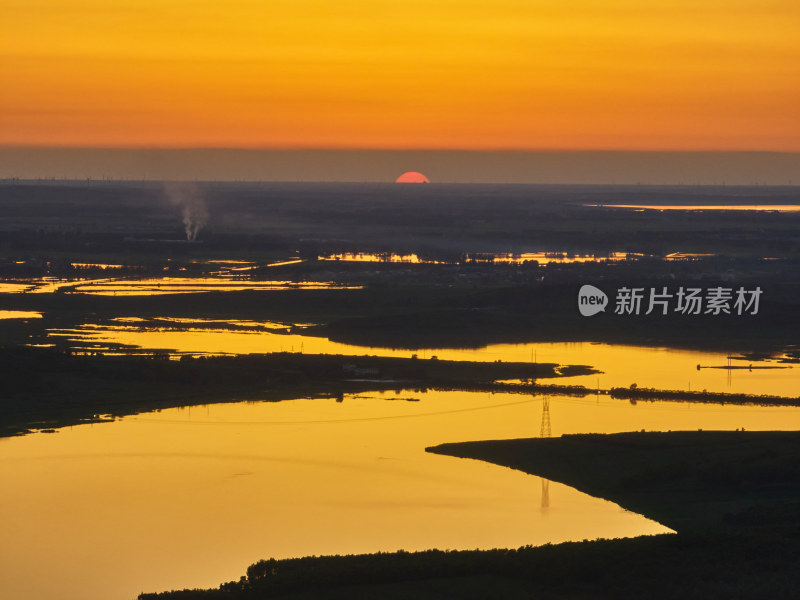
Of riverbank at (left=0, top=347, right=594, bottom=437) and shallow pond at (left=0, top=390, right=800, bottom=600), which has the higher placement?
riverbank at (left=0, top=347, right=594, bottom=437)

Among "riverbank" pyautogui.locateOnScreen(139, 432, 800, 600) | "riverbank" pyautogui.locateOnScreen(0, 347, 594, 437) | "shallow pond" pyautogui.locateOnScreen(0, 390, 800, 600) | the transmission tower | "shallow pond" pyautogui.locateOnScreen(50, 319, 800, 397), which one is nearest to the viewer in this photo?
"riverbank" pyautogui.locateOnScreen(139, 432, 800, 600)

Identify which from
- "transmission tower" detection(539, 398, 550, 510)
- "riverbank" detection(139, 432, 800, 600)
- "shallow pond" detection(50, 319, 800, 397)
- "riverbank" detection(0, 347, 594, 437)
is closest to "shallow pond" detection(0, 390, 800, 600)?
"transmission tower" detection(539, 398, 550, 510)

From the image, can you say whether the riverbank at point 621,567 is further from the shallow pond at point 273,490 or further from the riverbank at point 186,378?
the riverbank at point 186,378

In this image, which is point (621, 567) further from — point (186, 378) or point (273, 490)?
point (186, 378)

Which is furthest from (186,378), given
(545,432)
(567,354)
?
(567,354)

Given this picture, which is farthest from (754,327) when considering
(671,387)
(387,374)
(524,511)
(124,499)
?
(124,499)

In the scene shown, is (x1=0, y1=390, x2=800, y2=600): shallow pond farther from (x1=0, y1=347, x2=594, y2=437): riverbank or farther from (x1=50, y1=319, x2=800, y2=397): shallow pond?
(x1=50, y1=319, x2=800, y2=397): shallow pond

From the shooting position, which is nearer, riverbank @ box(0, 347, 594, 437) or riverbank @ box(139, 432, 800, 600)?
riverbank @ box(139, 432, 800, 600)

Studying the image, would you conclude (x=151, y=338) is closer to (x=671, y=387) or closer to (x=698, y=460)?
A: (x=671, y=387)
